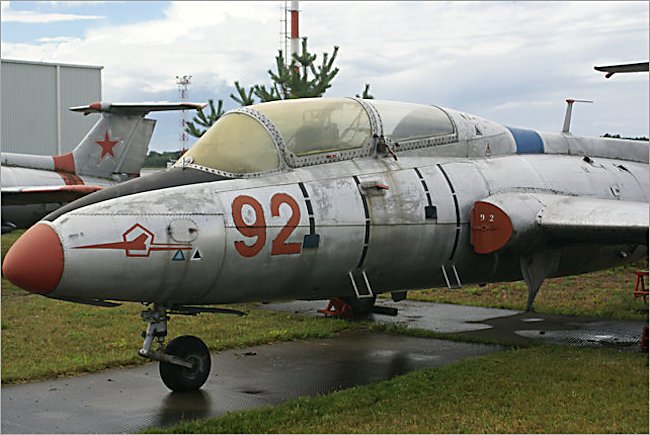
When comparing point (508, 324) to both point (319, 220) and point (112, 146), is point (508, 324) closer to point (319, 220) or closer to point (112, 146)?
point (319, 220)

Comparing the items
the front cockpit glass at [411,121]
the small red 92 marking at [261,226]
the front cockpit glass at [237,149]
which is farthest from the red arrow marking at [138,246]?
the front cockpit glass at [411,121]

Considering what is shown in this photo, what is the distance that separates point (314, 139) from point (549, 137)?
153 inches

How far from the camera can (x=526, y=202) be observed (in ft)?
28.3

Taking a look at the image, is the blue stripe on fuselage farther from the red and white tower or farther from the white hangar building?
the white hangar building

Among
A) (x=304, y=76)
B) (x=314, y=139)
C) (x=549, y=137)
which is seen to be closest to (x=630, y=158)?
(x=549, y=137)

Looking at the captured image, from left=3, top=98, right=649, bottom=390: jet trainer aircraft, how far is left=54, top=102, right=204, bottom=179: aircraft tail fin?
13798 mm

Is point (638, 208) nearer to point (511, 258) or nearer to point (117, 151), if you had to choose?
point (511, 258)

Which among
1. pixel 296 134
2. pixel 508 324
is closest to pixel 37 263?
pixel 296 134

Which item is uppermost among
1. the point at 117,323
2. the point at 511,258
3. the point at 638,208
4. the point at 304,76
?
the point at 304,76

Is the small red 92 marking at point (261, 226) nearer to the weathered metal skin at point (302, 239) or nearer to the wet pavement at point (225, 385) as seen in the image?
the weathered metal skin at point (302, 239)

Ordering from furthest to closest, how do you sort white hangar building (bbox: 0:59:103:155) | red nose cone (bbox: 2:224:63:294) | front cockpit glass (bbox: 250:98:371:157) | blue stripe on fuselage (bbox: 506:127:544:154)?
white hangar building (bbox: 0:59:103:155), blue stripe on fuselage (bbox: 506:127:544:154), front cockpit glass (bbox: 250:98:371:157), red nose cone (bbox: 2:224:63:294)

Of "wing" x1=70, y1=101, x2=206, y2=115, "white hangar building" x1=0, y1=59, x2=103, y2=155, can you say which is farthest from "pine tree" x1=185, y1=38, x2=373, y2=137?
"white hangar building" x1=0, y1=59, x2=103, y2=155

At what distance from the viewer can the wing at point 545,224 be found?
8.23 m

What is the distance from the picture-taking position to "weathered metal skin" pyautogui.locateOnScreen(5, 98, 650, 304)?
20.9ft
